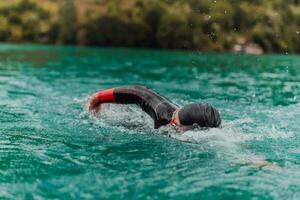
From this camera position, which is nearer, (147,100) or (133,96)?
(147,100)

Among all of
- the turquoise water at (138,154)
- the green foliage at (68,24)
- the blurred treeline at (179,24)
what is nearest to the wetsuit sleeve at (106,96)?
the turquoise water at (138,154)

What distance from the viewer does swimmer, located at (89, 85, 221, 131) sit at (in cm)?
1207

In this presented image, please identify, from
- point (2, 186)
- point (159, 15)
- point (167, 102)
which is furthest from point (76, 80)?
point (159, 15)

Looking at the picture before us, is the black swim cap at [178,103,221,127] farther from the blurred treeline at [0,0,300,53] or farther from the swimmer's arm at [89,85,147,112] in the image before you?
the blurred treeline at [0,0,300,53]

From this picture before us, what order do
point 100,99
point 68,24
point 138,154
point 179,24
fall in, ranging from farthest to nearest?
1. point 68,24
2. point 179,24
3. point 100,99
4. point 138,154

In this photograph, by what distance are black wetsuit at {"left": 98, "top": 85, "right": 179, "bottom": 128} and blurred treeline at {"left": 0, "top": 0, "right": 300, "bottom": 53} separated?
3093 inches

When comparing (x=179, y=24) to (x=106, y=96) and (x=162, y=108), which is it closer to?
(x=106, y=96)

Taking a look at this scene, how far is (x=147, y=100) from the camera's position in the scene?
1348 centimetres

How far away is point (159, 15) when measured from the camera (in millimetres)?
103188

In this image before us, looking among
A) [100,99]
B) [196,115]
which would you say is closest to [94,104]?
[100,99]

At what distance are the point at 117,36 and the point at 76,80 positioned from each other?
7642cm

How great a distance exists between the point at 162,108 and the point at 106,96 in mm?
2123

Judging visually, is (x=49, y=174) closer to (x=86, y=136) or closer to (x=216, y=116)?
(x=86, y=136)

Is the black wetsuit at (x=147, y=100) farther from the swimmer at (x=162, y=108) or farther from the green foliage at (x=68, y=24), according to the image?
the green foliage at (x=68, y=24)
